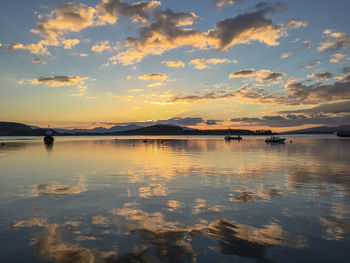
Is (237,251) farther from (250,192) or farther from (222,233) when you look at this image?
(250,192)

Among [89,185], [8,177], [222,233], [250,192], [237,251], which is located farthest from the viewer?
[8,177]

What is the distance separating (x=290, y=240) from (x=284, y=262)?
2.15m

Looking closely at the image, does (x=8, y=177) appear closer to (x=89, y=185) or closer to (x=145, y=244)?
(x=89, y=185)

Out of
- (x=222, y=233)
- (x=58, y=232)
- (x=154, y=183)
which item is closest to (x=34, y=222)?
(x=58, y=232)

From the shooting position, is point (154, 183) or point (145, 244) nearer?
point (145, 244)

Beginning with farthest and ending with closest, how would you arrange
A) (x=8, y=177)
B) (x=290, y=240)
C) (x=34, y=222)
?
(x=8, y=177), (x=34, y=222), (x=290, y=240)

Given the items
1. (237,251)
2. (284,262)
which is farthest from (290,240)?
(237,251)

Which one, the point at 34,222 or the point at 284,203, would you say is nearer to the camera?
the point at 34,222

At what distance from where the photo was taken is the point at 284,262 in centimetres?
889

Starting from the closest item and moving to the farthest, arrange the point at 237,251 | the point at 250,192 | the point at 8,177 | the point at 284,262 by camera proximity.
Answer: the point at 284,262, the point at 237,251, the point at 250,192, the point at 8,177

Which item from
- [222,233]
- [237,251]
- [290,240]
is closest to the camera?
[237,251]

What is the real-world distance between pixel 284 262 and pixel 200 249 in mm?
3248

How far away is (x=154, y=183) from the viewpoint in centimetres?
2431

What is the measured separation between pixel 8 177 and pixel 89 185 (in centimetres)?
1263
